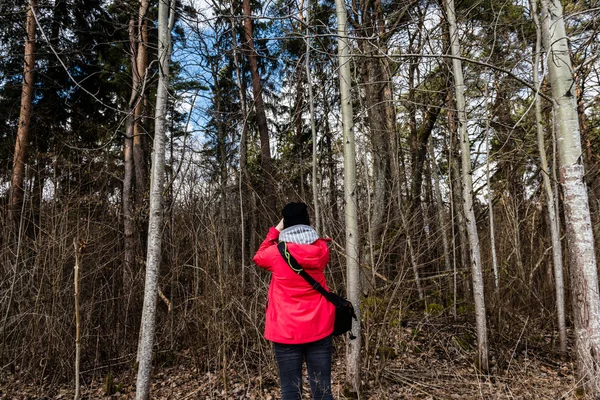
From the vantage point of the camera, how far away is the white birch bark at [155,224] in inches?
138

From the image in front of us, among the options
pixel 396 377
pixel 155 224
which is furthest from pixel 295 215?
pixel 396 377

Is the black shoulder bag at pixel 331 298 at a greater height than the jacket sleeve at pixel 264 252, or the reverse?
the jacket sleeve at pixel 264 252

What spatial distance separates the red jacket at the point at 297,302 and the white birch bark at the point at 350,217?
44.4 inches

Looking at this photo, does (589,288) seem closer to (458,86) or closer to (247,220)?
(458,86)

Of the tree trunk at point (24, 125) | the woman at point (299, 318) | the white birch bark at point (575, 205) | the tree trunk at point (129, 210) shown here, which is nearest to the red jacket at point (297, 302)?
the woman at point (299, 318)

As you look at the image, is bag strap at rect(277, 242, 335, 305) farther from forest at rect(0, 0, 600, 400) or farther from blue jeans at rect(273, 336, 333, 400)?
forest at rect(0, 0, 600, 400)

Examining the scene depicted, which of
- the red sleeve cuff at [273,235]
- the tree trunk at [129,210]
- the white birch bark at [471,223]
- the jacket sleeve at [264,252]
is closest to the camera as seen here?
the jacket sleeve at [264,252]

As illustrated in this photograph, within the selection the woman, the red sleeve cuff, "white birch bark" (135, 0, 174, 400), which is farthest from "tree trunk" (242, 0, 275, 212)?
the woman

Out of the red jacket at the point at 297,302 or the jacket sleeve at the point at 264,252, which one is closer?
the red jacket at the point at 297,302

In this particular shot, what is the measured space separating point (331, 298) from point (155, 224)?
204 centimetres

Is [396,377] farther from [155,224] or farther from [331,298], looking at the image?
[155,224]

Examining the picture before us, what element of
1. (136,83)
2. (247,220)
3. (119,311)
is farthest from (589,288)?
(247,220)

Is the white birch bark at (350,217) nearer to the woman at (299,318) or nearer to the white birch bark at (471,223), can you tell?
the woman at (299,318)

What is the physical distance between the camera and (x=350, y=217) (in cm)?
391
